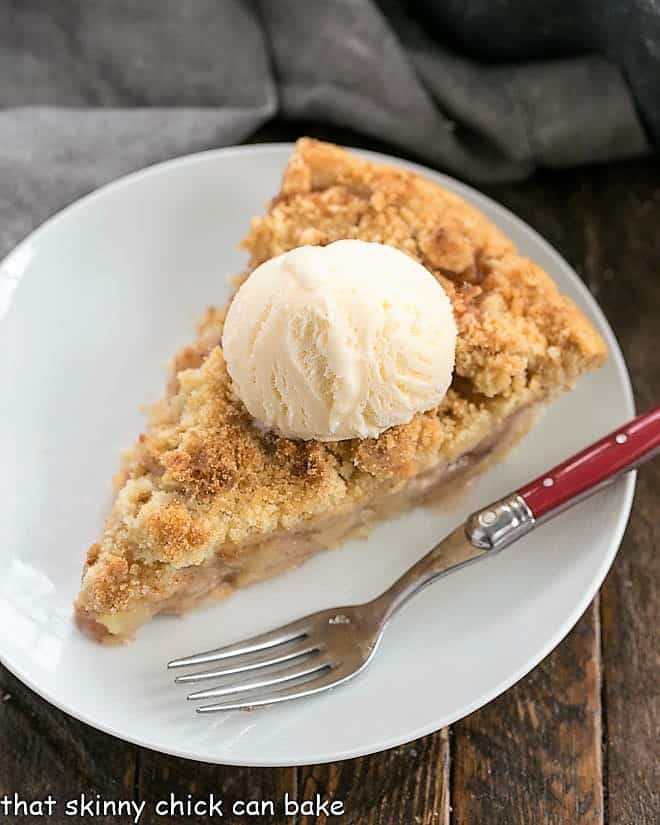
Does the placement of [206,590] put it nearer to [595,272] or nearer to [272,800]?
[272,800]

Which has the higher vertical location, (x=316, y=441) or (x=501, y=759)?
(x=316, y=441)

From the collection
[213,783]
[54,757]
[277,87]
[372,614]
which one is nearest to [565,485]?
[372,614]

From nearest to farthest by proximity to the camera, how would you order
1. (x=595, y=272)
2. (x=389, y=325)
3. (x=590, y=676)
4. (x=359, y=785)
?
(x=389, y=325) → (x=359, y=785) → (x=590, y=676) → (x=595, y=272)

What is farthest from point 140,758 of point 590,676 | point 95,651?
point 590,676

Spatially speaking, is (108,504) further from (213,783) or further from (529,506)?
(529,506)

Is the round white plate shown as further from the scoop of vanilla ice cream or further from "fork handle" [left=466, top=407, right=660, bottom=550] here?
the scoop of vanilla ice cream

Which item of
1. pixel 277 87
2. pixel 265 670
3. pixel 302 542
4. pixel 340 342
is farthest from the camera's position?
pixel 277 87
